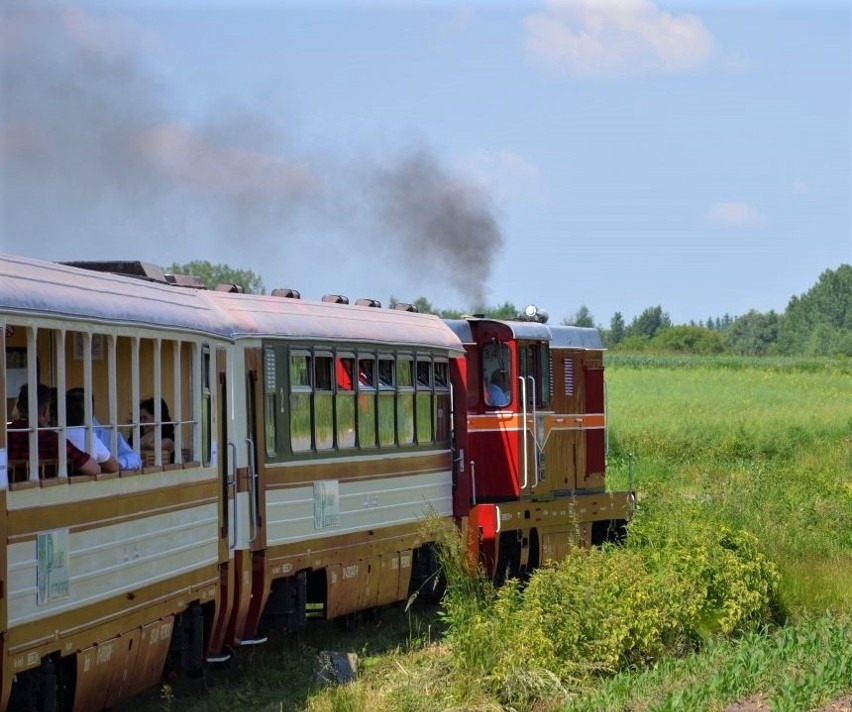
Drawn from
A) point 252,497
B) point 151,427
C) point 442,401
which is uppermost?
point 442,401

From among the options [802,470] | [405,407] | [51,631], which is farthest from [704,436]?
[51,631]

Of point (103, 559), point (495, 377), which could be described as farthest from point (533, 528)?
point (103, 559)

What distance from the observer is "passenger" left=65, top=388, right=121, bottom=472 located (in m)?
9.36

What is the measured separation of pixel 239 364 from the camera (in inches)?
509

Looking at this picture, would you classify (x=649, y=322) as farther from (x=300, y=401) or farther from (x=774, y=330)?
(x=300, y=401)

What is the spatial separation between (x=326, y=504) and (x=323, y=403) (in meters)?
0.94

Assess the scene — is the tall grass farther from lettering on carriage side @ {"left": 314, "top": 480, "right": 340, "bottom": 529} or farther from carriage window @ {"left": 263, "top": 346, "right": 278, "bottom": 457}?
carriage window @ {"left": 263, "top": 346, "right": 278, "bottom": 457}

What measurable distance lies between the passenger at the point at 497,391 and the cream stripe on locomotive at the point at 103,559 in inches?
282

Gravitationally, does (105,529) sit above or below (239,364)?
below

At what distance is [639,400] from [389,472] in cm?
3963

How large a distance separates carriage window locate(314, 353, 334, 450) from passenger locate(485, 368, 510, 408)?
4.41m

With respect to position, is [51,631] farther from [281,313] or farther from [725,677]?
[281,313]

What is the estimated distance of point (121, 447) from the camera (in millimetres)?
10211

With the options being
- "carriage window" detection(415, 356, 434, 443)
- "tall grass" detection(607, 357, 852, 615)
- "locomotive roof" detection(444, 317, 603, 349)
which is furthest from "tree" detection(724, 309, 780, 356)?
"carriage window" detection(415, 356, 434, 443)
